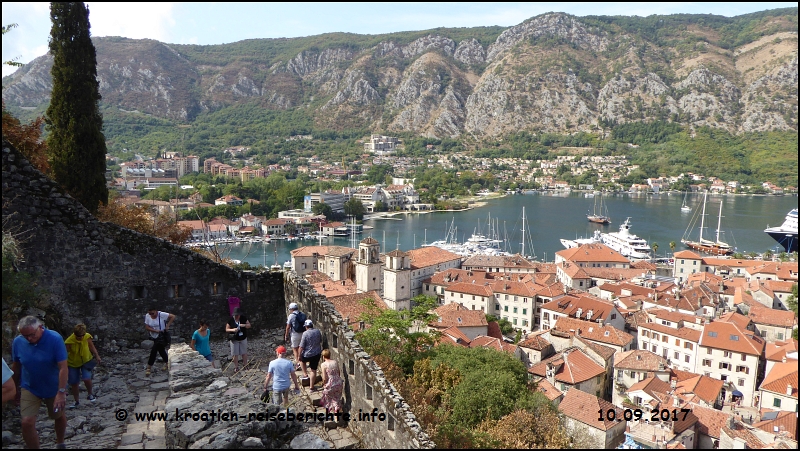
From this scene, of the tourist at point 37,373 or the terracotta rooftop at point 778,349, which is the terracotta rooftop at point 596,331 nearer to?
the terracotta rooftop at point 778,349

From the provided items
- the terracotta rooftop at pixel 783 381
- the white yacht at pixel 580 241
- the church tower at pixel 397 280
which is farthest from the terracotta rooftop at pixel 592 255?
the terracotta rooftop at pixel 783 381

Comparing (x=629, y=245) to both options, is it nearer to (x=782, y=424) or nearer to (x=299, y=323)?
(x=782, y=424)

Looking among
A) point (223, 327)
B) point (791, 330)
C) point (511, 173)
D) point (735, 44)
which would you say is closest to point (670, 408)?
point (791, 330)

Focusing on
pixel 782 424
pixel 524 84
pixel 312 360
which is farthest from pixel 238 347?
pixel 524 84

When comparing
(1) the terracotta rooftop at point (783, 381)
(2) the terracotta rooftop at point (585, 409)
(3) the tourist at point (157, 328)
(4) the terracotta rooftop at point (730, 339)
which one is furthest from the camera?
(4) the terracotta rooftop at point (730, 339)

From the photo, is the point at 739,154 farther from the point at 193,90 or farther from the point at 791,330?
the point at 193,90

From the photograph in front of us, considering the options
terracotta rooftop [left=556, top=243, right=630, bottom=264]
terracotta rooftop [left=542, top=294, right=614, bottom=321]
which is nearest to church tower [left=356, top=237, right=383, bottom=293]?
terracotta rooftop [left=542, top=294, right=614, bottom=321]

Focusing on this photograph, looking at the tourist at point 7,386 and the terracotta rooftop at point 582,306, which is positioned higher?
the tourist at point 7,386
